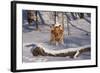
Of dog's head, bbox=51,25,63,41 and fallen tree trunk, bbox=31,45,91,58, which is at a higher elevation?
dog's head, bbox=51,25,63,41

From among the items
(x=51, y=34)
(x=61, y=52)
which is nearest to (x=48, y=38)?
(x=51, y=34)

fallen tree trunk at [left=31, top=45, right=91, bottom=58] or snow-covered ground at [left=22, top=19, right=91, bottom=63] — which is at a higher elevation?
snow-covered ground at [left=22, top=19, right=91, bottom=63]

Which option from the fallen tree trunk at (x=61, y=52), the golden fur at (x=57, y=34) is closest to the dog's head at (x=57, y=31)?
the golden fur at (x=57, y=34)

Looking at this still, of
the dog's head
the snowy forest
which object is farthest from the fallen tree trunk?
the dog's head

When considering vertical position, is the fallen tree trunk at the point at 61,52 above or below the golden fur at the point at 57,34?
below

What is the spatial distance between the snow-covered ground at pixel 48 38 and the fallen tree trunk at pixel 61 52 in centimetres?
2

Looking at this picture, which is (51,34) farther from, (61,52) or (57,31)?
(61,52)

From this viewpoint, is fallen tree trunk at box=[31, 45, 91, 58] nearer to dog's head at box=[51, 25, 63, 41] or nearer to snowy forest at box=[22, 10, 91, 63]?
snowy forest at box=[22, 10, 91, 63]

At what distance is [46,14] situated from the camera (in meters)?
1.58

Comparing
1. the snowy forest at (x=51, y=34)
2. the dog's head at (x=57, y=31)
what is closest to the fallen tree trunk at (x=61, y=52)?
the snowy forest at (x=51, y=34)

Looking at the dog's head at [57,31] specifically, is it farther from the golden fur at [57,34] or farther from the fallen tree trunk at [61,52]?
the fallen tree trunk at [61,52]

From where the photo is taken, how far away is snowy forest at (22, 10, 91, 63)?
1.54 meters

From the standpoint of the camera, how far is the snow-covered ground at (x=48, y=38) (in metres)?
1.53

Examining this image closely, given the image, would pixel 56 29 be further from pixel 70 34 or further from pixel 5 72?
pixel 5 72
